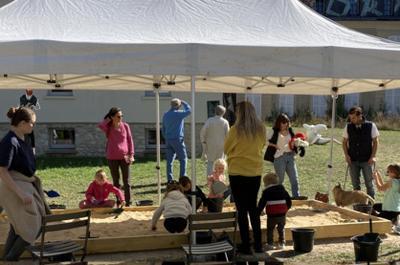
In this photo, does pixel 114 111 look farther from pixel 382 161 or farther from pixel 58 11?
pixel 382 161

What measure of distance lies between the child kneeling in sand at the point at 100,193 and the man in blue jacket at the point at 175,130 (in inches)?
144

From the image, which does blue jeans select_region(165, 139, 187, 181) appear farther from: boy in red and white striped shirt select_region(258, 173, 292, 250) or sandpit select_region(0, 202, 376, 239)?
boy in red and white striped shirt select_region(258, 173, 292, 250)

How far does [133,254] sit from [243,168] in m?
1.64

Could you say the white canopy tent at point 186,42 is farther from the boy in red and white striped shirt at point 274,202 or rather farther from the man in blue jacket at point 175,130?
the man in blue jacket at point 175,130

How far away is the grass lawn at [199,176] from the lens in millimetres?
7606

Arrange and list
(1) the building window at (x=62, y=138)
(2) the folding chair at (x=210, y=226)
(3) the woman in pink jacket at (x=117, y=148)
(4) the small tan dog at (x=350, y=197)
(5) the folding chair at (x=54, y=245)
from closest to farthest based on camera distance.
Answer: (5) the folding chair at (x=54, y=245), (2) the folding chair at (x=210, y=226), (4) the small tan dog at (x=350, y=197), (3) the woman in pink jacket at (x=117, y=148), (1) the building window at (x=62, y=138)

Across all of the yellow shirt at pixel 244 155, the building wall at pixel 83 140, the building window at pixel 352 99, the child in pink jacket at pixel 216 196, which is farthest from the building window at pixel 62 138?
the building window at pixel 352 99

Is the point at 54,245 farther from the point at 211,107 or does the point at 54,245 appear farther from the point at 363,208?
the point at 211,107

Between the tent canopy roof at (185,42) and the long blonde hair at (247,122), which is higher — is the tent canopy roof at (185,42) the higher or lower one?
the higher one

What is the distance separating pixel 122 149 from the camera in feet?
34.3

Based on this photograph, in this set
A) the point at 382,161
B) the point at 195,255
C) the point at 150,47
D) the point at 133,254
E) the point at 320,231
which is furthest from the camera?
the point at 382,161

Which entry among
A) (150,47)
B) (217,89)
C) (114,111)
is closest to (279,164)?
(217,89)

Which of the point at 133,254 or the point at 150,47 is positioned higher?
the point at 150,47

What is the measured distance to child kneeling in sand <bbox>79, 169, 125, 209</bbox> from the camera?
9.53 metres
